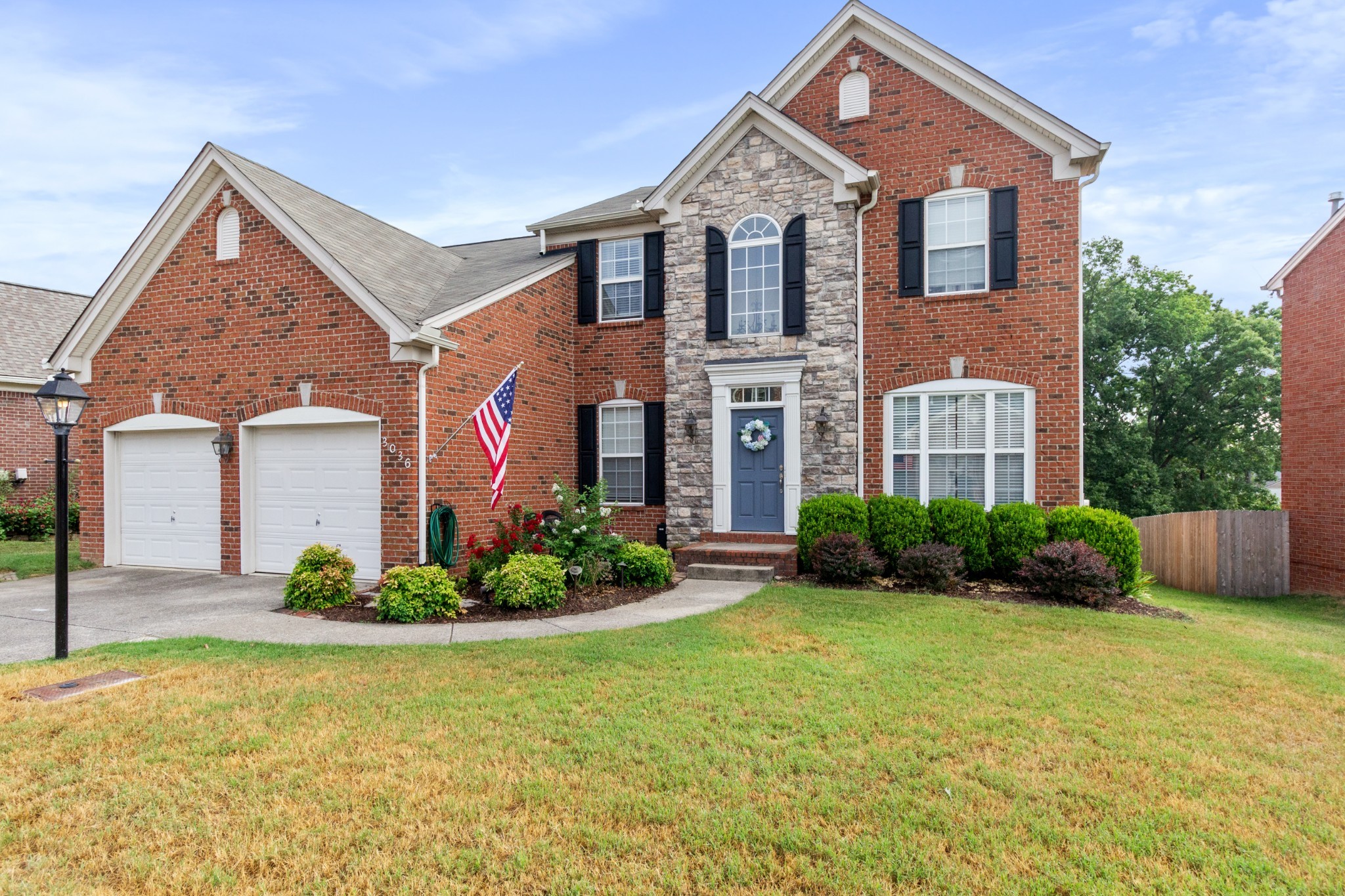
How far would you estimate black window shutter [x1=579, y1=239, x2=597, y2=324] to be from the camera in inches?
527

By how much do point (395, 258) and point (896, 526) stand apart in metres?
9.44

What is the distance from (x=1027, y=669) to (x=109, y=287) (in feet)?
45.9

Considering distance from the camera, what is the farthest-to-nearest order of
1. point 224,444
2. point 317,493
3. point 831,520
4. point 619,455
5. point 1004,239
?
1. point 619,455
2. point 1004,239
3. point 224,444
4. point 317,493
5. point 831,520

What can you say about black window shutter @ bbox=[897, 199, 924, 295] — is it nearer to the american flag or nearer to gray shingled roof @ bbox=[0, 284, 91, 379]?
the american flag

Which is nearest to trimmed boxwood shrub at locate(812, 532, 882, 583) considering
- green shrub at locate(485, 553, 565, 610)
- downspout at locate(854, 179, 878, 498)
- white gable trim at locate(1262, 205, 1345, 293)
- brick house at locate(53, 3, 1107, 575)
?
brick house at locate(53, 3, 1107, 575)

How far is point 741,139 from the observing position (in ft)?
38.7

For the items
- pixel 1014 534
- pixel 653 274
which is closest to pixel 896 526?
pixel 1014 534

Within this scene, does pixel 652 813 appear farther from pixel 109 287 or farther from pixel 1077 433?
pixel 109 287

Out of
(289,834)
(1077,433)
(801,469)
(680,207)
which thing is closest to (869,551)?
(801,469)

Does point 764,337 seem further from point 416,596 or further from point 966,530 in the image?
point 416,596

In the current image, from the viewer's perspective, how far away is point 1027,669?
229 inches

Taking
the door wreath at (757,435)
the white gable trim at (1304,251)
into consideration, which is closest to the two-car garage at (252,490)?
the door wreath at (757,435)

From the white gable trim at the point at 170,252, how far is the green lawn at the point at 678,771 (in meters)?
5.68

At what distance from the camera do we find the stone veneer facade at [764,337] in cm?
1130
